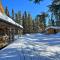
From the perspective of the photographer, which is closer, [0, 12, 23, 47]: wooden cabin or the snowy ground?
the snowy ground

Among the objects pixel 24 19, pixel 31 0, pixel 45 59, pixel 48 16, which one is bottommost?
pixel 45 59

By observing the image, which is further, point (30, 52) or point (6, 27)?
point (6, 27)

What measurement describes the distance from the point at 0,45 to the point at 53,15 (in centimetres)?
600

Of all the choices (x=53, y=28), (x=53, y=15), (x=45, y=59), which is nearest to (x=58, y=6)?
(x=53, y=15)

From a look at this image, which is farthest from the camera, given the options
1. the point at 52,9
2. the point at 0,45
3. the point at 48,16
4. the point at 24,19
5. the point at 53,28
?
the point at 24,19

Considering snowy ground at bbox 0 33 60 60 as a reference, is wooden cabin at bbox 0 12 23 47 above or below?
above

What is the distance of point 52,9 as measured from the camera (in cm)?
854

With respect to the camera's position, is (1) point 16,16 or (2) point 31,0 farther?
(1) point 16,16

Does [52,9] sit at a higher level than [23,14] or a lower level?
lower

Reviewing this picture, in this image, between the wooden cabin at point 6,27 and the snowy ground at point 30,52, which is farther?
the wooden cabin at point 6,27

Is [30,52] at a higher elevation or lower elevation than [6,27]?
lower

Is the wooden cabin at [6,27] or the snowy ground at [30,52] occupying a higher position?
the wooden cabin at [6,27]

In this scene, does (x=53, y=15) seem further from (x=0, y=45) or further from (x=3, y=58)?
(x=0, y=45)

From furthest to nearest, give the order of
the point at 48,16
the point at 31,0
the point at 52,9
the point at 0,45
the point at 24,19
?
1. the point at 24,19
2. the point at 0,45
3. the point at 48,16
4. the point at 52,9
5. the point at 31,0
